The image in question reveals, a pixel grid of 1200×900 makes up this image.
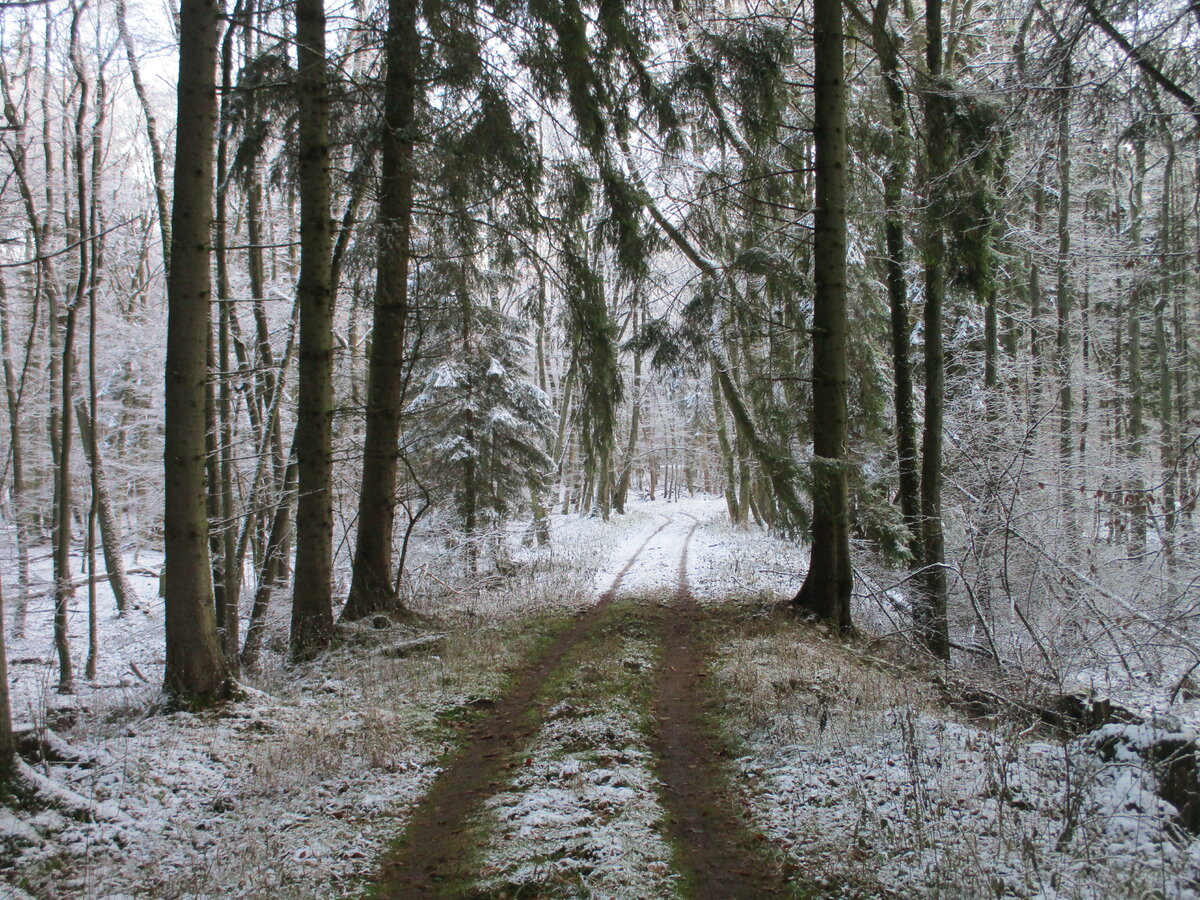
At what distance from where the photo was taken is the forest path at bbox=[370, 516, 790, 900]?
335cm

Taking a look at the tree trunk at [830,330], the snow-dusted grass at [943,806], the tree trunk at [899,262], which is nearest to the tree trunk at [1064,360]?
the tree trunk at [899,262]

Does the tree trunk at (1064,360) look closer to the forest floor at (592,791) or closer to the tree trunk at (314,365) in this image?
the forest floor at (592,791)

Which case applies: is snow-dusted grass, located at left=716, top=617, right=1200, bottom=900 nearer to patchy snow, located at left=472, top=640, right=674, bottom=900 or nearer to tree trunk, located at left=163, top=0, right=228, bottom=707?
patchy snow, located at left=472, top=640, right=674, bottom=900

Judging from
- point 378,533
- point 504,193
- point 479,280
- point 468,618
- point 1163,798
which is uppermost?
point 504,193

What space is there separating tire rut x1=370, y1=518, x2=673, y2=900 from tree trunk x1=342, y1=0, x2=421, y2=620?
260 cm

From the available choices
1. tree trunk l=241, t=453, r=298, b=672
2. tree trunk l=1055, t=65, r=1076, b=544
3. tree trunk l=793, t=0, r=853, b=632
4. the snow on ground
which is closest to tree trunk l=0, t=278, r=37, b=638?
tree trunk l=241, t=453, r=298, b=672

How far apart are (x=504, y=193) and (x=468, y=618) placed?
5.48 m

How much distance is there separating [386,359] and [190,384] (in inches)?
125

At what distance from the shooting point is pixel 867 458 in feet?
33.2

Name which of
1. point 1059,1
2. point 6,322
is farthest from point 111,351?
point 1059,1

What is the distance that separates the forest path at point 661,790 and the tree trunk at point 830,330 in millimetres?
1997

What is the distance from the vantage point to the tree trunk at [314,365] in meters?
7.06

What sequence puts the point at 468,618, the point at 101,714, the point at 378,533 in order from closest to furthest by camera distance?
the point at 101,714
the point at 378,533
the point at 468,618

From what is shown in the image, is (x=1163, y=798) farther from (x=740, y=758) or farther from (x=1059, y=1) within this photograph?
(x=1059, y=1)
